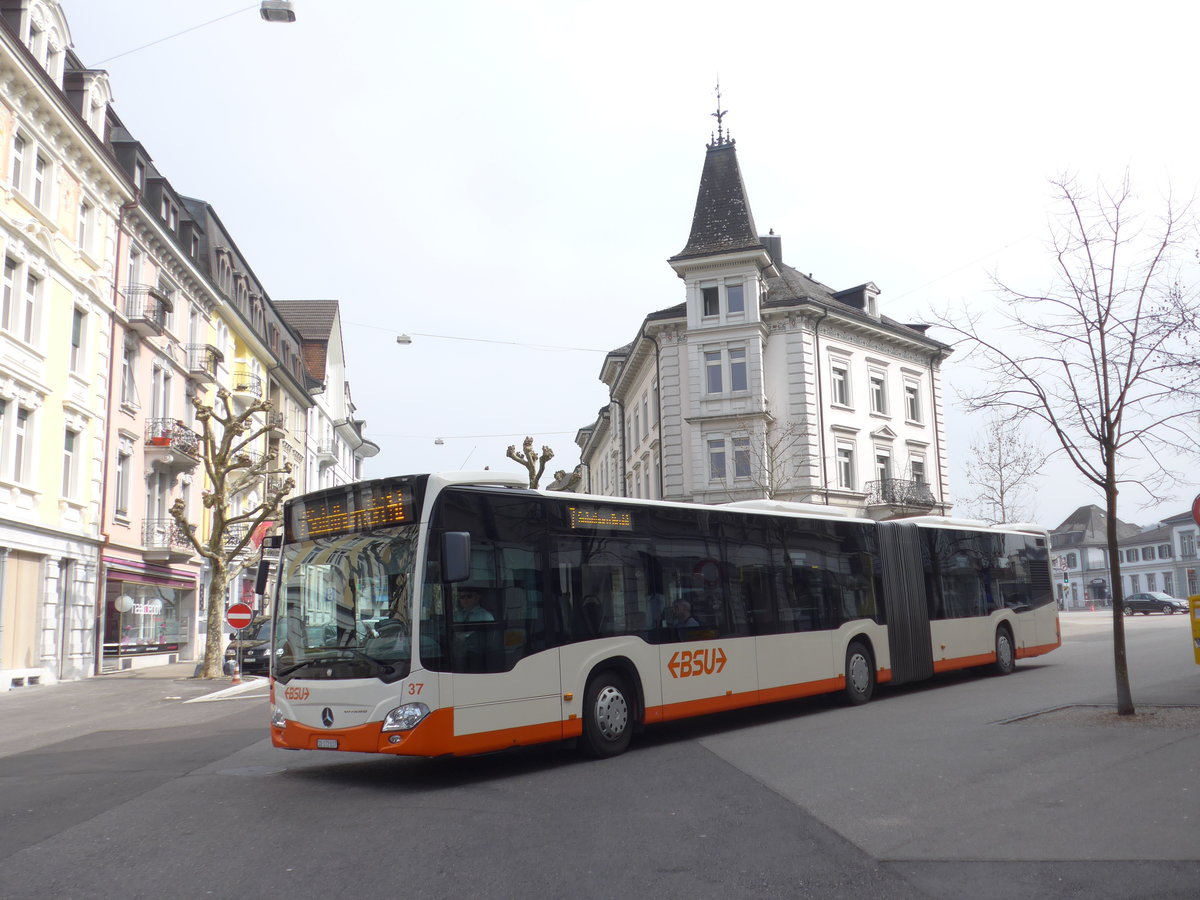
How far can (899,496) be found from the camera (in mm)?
43188

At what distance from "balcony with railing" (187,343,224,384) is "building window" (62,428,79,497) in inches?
350

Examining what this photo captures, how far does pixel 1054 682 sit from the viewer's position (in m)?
17.5

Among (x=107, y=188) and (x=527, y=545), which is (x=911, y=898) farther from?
(x=107, y=188)

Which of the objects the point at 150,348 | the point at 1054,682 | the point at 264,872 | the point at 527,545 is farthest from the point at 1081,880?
the point at 150,348

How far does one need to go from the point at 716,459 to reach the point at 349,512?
103ft

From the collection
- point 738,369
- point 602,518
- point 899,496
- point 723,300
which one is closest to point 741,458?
point 738,369

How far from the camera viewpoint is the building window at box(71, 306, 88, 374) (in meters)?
27.8

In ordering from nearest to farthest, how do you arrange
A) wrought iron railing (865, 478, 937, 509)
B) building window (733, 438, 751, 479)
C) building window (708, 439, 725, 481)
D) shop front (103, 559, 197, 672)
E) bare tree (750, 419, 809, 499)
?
1. shop front (103, 559, 197, 672)
2. bare tree (750, 419, 809, 499)
3. building window (733, 438, 751, 479)
4. building window (708, 439, 725, 481)
5. wrought iron railing (865, 478, 937, 509)

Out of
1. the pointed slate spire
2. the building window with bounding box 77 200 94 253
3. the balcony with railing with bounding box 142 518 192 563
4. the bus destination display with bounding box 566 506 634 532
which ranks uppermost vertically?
the pointed slate spire

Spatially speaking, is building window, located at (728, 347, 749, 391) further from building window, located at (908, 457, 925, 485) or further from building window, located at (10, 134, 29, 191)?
building window, located at (10, 134, 29, 191)

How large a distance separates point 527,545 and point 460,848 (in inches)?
161

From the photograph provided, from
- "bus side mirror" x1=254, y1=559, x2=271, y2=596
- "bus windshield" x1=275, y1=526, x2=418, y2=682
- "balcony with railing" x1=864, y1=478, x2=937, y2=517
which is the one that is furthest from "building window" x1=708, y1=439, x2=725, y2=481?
"bus windshield" x1=275, y1=526, x2=418, y2=682

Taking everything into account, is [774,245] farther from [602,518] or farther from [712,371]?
[602,518]

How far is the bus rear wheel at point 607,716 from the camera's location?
1095 cm
